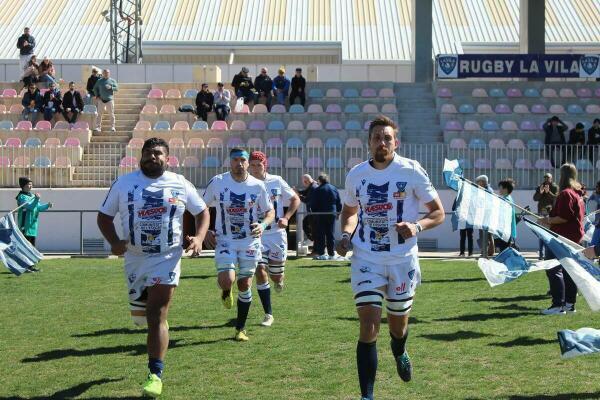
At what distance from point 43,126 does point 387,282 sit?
78.7ft

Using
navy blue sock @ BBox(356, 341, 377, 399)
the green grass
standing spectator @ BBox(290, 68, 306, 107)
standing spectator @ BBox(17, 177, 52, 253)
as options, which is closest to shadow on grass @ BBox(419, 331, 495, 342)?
the green grass

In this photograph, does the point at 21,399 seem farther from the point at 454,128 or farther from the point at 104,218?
the point at 454,128

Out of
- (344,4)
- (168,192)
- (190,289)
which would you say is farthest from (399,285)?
(344,4)

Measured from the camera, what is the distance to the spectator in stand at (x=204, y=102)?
3117 cm

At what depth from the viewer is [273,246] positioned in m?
13.5

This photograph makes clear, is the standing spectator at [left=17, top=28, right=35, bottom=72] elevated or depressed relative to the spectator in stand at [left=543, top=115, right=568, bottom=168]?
elevated

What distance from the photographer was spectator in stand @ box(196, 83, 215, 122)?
3117 centimetres

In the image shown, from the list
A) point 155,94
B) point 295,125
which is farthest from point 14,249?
point 155,94

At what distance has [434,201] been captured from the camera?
855cm

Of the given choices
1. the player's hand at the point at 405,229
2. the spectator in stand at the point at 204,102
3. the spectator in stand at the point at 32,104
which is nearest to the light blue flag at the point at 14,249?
the player's hand at the point at 405,229

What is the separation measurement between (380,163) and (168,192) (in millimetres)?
1790

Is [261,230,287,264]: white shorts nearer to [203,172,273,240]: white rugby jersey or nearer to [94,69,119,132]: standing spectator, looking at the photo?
[203,172,273,240]: white rugby jersey

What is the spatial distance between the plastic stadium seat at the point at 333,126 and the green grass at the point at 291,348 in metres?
13.2

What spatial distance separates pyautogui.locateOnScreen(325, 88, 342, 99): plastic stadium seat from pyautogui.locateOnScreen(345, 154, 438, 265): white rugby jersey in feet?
80.8
